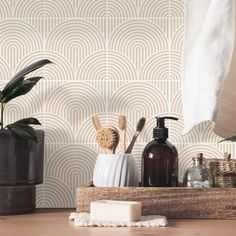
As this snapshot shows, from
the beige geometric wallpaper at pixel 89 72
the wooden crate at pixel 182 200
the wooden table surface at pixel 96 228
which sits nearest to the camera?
the wooden table surface at pixel 96 228

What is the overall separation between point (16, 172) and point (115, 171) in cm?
20

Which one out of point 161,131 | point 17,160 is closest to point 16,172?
point 17,160

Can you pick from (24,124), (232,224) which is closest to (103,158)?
(24,124)

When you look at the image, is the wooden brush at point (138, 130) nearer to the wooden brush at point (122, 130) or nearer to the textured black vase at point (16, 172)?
the wooden brush at point (122, 130)

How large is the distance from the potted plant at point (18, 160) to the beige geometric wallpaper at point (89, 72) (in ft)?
0.44

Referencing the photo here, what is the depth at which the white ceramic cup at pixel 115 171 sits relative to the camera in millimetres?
1124

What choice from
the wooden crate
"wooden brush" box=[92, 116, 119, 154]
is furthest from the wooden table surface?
"wooden brush" box=[92, 116, 119, 154]

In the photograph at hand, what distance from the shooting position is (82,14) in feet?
4.35

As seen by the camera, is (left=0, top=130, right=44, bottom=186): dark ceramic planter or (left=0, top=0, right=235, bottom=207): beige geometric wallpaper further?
(left=0, top=0, right=235, bottom=207): beige geometric wallpaper

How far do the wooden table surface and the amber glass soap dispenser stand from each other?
12 cm

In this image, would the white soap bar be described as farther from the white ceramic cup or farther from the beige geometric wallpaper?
the beige geometric wallpaper

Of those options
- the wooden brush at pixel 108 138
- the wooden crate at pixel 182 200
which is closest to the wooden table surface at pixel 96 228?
the wooden crate at pixel 182 200

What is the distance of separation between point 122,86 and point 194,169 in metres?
0.29

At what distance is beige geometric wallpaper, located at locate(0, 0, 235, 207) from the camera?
4.31 ft
